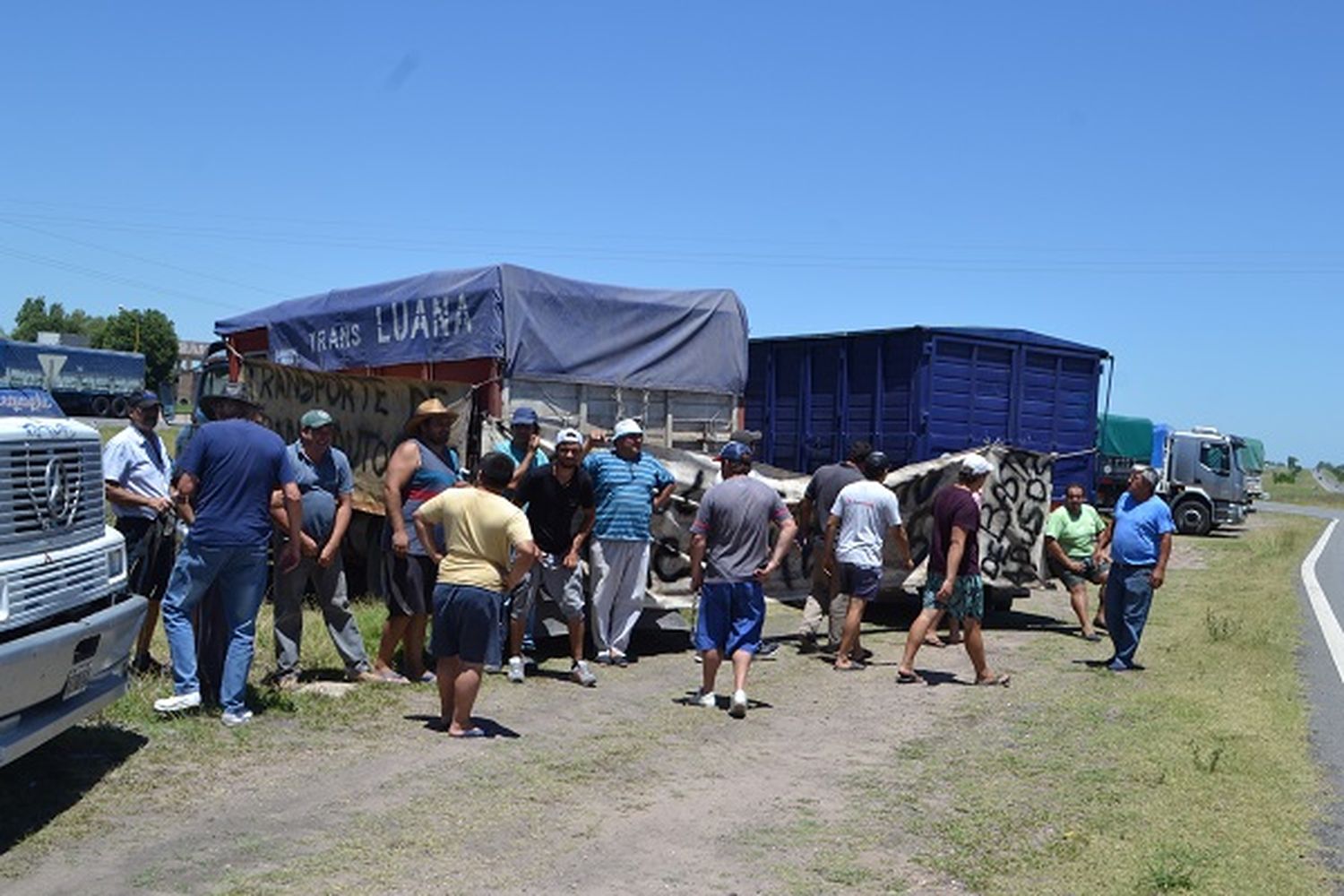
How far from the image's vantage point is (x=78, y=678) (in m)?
6.09

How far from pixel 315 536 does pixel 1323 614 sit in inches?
524

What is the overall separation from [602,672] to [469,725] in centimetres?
235

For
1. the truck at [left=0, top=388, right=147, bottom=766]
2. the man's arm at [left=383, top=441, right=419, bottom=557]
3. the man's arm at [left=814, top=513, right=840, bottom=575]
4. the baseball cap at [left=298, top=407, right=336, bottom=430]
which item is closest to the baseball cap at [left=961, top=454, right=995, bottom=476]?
the man's arm at [left=814, top=513, right=840, bottom=575]

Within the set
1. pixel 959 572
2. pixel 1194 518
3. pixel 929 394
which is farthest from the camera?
pixel 1194 518

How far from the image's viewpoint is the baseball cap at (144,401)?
8242 mm

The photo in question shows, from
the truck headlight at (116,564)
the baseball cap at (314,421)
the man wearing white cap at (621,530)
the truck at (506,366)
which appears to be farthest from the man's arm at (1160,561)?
the truck headlight at (116,564)

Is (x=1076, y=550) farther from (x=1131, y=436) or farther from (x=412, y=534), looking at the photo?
(x=1131, y=436)

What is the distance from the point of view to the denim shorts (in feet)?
24.4

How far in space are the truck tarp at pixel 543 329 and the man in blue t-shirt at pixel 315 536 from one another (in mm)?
3746

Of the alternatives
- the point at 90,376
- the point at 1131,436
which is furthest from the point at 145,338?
the point at 1131,436

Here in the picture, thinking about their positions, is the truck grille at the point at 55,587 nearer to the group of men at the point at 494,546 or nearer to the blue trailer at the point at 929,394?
the group of men at the point at 494,546

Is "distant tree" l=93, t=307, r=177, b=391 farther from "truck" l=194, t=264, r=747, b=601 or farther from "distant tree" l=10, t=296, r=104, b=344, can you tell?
"truck" l=194, t=264, r=747, b=601

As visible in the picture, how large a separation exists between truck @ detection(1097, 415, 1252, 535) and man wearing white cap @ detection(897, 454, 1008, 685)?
81.4 ft

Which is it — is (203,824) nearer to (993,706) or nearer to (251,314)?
(993,706)
